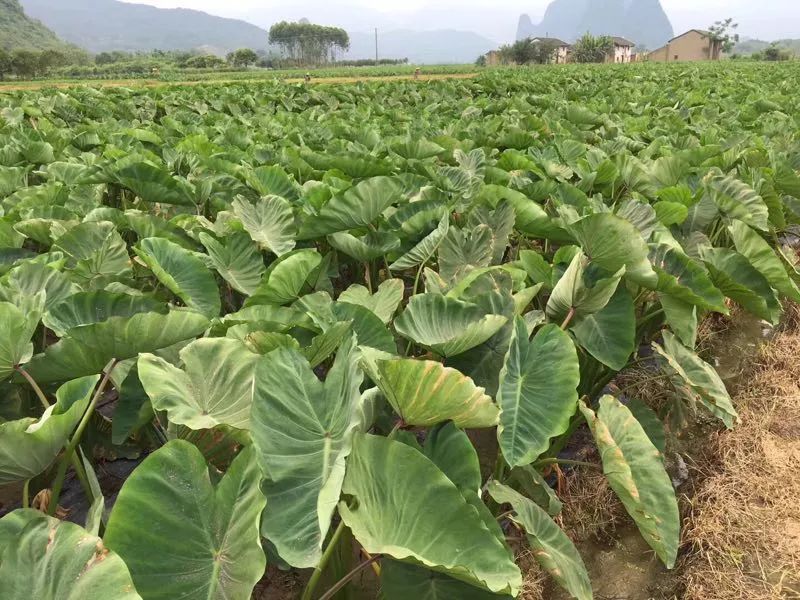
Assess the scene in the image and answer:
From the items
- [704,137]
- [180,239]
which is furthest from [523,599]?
[704,137]

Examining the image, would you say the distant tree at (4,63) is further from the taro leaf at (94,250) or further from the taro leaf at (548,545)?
the taro leaf at (548,545)

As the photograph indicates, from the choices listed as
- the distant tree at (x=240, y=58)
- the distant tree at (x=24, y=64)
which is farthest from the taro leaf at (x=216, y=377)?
the distant tree at (x=240, y=58)

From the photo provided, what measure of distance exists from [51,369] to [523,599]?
3.85 ft

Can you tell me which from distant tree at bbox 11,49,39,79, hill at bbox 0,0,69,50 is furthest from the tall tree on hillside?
distant tree at bbox 11,49,39,79

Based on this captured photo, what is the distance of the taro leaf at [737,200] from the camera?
210cm

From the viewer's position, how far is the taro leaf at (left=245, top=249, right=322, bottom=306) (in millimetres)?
1400

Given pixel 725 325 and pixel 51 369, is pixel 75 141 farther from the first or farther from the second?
pixel 725 325

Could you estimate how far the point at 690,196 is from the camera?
2195 mm

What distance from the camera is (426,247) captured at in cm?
161

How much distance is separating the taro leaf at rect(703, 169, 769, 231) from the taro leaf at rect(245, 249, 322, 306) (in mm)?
1547

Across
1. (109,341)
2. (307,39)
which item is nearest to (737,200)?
(109,341)

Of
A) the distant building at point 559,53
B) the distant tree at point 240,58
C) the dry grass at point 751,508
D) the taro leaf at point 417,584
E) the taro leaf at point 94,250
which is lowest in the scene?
the dry grass at point 751,508

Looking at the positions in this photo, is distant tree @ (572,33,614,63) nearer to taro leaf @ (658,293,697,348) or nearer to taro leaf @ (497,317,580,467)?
taro leaf @ (658,293,697,348)

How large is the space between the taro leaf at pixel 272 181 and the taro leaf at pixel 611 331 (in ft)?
3.94
